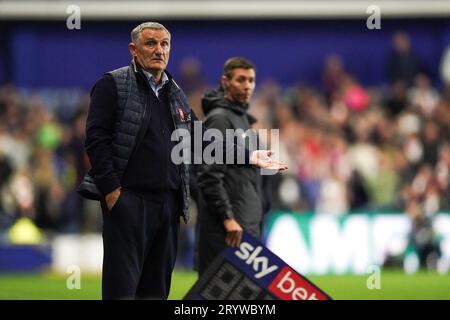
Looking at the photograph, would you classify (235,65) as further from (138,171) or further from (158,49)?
(138,171)

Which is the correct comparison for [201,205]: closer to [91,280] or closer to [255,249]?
[255,249]

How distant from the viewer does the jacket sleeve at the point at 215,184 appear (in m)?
8.91

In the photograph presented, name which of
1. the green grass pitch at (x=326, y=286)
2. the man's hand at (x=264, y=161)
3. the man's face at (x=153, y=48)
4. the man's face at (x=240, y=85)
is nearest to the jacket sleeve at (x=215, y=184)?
the man's face at (x=240, y=85)

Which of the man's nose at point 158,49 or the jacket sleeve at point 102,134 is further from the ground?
the man's nose at point 158,49

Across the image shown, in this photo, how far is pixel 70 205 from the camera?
1880 cm

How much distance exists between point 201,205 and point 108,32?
16967 mm

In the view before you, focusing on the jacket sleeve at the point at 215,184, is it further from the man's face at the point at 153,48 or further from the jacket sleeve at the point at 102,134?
the jacket sleeve at the point at 102,134

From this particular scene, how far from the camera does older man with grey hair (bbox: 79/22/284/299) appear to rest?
7480 millimetres

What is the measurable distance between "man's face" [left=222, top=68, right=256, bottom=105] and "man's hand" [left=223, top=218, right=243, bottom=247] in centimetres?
113

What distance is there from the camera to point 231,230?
343 inches

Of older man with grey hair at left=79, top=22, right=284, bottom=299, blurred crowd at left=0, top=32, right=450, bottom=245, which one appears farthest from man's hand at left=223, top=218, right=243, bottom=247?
blurred crowd at left=0, top=32, right=450, bottom=245

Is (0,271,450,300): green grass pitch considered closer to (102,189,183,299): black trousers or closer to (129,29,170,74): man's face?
(102,189,183,299): black trousers

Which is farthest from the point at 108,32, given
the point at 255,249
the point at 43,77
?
the point at 255,249

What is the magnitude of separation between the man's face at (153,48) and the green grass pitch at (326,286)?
4.43 metres
